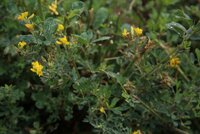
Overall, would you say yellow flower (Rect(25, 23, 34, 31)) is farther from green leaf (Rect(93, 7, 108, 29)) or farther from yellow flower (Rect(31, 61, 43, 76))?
green leaf (Rect(93, 7, 108, 29))

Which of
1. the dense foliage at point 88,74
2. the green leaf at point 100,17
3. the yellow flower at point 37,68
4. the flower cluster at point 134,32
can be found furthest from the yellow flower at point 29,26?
the green leaf at point 100,17

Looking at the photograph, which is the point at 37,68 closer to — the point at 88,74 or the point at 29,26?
the point at 29,26

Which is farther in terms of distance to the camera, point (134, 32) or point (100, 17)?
point (100, 17)

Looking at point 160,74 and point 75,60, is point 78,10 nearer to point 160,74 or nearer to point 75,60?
point 75,60

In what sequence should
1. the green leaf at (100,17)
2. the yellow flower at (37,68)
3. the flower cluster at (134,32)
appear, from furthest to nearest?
the green leaf at (100,17), the flower cluster at (134,32), the yellow flower at (37,68)

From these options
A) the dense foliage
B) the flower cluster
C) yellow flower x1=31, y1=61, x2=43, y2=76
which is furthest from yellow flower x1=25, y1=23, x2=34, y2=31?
the flower cluster

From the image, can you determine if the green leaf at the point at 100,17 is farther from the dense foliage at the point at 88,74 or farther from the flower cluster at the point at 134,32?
the flower cluster at the point at 134,32

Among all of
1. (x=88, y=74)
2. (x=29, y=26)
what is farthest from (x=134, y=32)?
(x=29, y=26)

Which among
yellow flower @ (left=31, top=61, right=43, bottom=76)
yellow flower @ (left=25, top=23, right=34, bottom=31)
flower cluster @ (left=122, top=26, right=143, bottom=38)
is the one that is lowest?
yellow flower @ (left=31, top=61, right=43, bottom=76)
